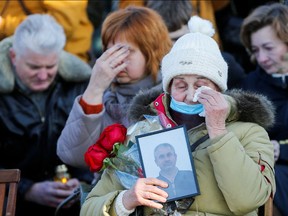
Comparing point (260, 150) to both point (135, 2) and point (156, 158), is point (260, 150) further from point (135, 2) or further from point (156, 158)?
point (135, 2)

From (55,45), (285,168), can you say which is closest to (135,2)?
(55,45)

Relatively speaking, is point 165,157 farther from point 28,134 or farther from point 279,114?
point 28,134

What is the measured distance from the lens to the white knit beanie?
3.45 meters

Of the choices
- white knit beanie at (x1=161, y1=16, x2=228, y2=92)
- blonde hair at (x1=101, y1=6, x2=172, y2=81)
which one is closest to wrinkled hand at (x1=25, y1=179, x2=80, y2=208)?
blonde hair at (x1=101, y1=6, x2=172, y2=81)

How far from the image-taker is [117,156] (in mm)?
3541

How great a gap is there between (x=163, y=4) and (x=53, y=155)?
131cm

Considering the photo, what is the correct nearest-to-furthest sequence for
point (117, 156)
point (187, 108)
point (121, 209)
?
point (121, 209) → point (187, 108) → point (117, 156)

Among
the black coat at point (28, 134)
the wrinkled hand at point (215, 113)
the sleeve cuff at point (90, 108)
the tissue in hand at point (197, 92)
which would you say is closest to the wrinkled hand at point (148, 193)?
the wrinkled hand at point (215, 113)

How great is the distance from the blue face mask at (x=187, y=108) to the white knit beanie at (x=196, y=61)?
0.14 m

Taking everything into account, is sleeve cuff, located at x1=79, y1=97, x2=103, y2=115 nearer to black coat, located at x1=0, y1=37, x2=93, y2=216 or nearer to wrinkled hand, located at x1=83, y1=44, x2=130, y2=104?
wrinkled hand, located at x1=83, y1=44, x2=130, y2=104

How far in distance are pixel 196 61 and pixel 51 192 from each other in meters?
1.71

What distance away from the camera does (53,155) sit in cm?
492


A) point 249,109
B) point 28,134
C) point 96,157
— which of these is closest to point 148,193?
point 96,157

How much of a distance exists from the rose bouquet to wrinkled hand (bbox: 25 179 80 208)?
116cm
